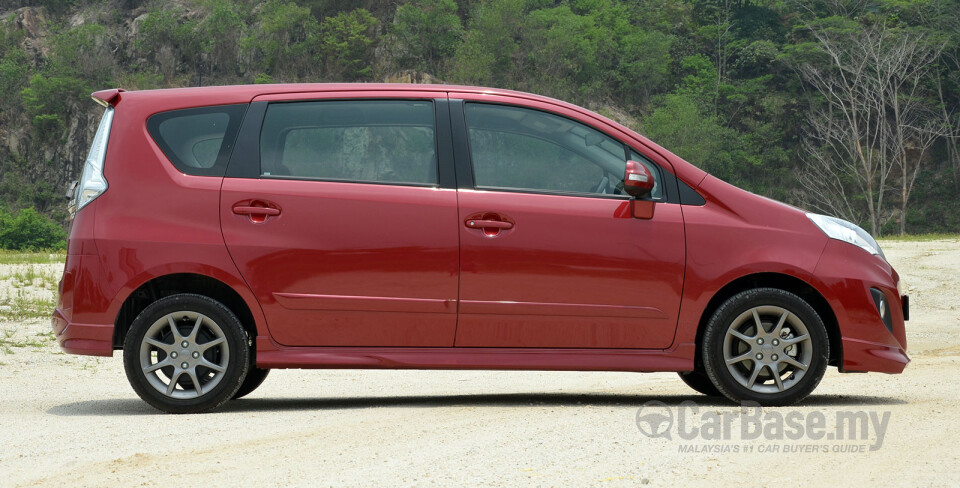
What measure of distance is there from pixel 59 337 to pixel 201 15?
9208cm

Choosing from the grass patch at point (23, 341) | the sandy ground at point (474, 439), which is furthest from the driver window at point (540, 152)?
the grass patch at point (23, 341)

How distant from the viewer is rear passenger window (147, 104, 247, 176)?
21.7 ft

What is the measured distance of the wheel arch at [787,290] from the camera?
6578 millimetres

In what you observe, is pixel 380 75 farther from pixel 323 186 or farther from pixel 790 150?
pixel 323 186

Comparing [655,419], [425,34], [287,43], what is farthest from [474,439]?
[287,43]

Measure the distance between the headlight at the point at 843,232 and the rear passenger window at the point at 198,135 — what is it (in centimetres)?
348

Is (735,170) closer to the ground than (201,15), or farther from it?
closer to the ground

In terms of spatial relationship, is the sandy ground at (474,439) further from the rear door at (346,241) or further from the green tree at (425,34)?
the green tree at (425,34)

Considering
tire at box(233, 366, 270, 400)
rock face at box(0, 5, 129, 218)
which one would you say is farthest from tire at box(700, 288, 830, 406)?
rock face at box(0, 5, 129, 218)

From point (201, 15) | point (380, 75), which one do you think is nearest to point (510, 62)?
point (380, 75)

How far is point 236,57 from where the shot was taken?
9012 centimetres

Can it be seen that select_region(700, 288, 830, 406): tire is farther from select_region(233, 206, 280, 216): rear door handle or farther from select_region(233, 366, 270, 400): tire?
select_region(233, 366, 270, 400): tire

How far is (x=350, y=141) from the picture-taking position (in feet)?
22.0

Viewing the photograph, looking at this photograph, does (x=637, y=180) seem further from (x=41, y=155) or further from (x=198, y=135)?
(x=41, y=155)
